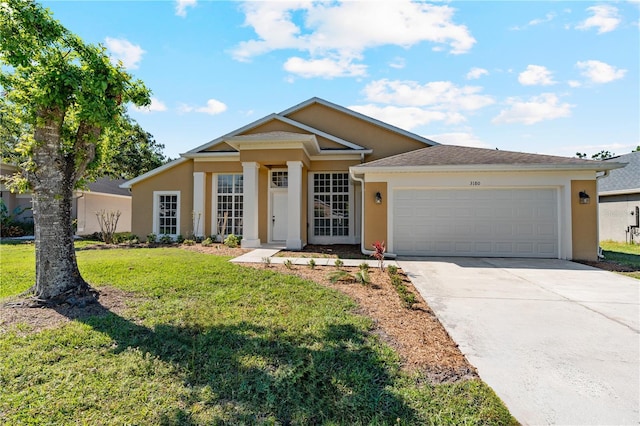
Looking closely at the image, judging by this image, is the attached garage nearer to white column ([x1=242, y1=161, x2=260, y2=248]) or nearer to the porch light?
the porch light

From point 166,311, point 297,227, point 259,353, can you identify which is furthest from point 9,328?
point 297,227

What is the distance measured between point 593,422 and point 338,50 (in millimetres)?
11092

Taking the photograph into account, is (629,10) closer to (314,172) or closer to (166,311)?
(314,172)

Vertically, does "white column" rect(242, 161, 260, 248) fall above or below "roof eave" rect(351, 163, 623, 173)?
below

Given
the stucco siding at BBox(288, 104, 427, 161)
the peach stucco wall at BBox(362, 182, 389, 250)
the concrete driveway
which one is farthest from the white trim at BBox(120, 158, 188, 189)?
the concrete driveway

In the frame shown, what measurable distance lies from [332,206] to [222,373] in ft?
34.6

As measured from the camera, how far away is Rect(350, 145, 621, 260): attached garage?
369 inches

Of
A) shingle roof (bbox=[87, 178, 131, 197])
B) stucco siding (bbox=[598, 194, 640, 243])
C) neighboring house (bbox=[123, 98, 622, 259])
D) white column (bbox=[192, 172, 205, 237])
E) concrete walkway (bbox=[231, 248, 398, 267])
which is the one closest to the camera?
concrete walkway (bbox=[231, 248, 398, 267])

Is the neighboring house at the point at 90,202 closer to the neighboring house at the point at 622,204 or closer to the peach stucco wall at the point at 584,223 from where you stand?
the peach stucco wall at the point at 584,223

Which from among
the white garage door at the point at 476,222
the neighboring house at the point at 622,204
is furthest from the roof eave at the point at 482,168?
the neighboring house at the point at 622,204

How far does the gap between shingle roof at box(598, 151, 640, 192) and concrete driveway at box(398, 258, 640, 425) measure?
40.9ft

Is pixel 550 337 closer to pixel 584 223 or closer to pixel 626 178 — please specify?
pixel 584 223

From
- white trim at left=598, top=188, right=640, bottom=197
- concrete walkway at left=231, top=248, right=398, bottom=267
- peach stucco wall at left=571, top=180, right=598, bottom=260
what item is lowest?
concrete walkway at left=231, top=248, right=398, bottom=267

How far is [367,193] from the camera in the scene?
405 inches
